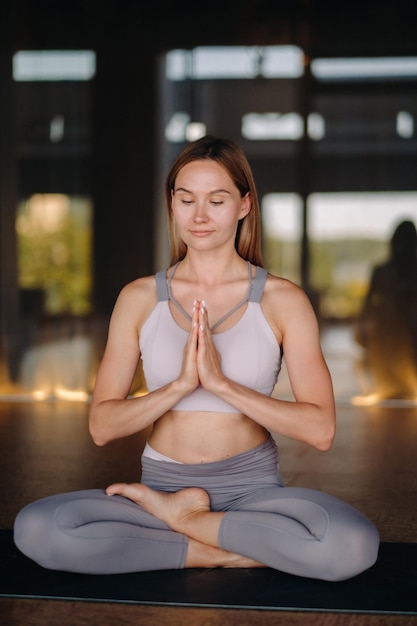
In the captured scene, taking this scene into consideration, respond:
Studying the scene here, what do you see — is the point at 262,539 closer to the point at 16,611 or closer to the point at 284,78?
the point at 16,611

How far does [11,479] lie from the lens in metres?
3.21

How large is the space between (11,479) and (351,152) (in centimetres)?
326

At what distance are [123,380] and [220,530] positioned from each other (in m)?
0.42

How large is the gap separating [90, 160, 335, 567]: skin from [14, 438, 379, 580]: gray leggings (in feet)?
0.11

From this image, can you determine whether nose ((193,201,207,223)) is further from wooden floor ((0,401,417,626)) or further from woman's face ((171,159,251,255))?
wooden floor ((0,401,417,626))

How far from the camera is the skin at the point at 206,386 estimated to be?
2029mm

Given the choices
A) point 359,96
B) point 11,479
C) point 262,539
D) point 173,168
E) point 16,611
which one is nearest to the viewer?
point 16,611

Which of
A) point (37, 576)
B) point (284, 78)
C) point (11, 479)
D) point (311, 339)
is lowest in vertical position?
point (11, 479)

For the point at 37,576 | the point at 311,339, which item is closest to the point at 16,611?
the point at 37,576

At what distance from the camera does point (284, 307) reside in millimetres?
2133

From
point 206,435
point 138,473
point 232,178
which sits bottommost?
point 138,473

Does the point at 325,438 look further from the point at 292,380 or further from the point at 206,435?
the point at 206,435

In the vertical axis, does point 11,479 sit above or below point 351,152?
below

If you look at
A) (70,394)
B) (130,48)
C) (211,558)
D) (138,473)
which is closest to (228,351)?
(211,558)
